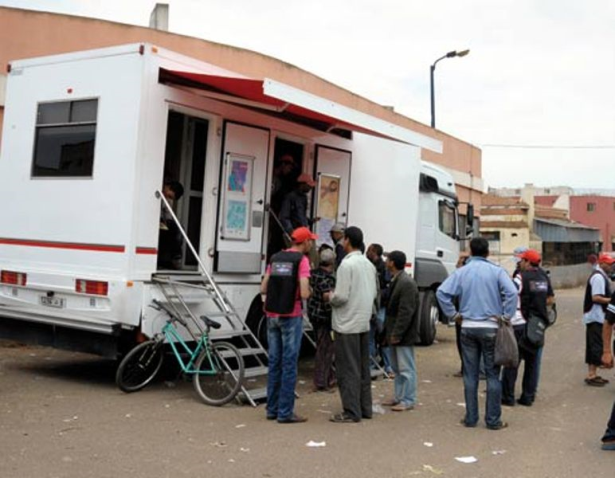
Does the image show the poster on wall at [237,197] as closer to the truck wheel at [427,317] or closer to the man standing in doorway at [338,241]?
the man standing in doorway at [338,241]

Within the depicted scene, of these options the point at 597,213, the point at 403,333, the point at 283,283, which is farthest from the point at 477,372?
the point at 597,213

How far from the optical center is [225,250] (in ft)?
25.7

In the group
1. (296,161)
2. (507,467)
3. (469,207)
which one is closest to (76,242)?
(296,161)

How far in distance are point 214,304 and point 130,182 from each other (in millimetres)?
1691

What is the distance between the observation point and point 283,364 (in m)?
6.40

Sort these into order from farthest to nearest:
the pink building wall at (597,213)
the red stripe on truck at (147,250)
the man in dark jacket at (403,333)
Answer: the pink building wall at (597,213) → the man in dark jacket at (403,333) → the red stripe on truck at (147,250)

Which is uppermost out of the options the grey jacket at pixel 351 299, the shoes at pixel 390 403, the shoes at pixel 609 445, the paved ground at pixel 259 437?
the grey jacket at pixel 351 299

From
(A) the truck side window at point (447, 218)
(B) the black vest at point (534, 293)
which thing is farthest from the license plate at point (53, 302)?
(A) the truck side window at point (447, 218)

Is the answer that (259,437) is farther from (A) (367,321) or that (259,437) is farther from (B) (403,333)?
(B) (403,333)

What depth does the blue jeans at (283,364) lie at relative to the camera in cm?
636

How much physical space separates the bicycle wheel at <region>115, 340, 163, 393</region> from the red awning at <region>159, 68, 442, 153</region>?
2.79 metres

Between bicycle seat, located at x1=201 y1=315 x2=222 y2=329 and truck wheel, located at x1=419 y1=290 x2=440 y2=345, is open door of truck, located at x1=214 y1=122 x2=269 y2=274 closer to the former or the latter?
bicycle seat, located at x1=201 y1=315 x2=222 y2=329

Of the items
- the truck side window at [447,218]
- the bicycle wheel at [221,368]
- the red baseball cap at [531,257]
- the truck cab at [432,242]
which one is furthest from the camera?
the truck side window at [447,218]

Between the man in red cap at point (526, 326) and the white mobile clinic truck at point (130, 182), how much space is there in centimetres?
270
